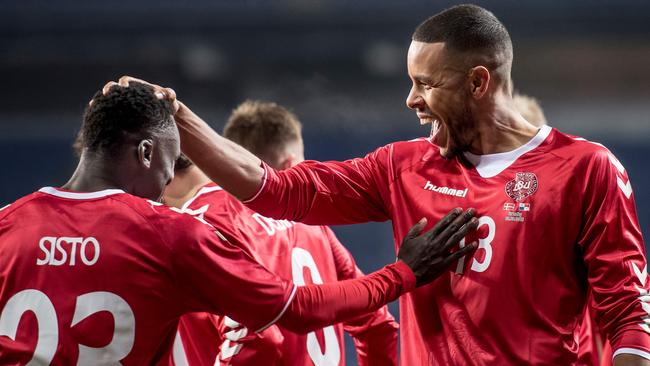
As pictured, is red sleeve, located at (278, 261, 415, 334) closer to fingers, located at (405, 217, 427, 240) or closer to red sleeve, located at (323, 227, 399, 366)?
fingers, located at (405, 217, 427, 240)

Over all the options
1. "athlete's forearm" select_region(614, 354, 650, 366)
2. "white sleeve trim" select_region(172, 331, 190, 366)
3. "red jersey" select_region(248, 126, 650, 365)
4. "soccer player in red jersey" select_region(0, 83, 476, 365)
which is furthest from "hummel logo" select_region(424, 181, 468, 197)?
"white sleeve trim" select_region(172, 331, 190, 366)

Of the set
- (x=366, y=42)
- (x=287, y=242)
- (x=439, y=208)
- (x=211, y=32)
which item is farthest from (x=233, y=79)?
(x=439, y=208)

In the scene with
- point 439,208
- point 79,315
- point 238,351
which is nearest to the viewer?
point 79,315

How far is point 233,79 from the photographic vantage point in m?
9.80

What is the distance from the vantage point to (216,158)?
259 centimetres

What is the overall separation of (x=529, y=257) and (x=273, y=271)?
1.11 m

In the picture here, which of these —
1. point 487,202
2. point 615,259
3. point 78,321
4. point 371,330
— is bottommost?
point 371,330

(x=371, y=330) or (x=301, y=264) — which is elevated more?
(x=301, y=264)

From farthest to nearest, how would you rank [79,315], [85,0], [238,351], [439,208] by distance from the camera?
[85,0] < [238,351] < [439,208] < [79,315]

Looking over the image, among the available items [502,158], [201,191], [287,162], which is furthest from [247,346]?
[502,158]

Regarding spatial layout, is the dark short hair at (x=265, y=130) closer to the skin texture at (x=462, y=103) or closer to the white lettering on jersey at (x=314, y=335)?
the white lettering on jersey at (x=314, y=335)

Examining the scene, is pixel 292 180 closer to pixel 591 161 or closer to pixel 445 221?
pixel 445 221

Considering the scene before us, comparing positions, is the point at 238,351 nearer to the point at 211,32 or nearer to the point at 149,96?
the point at 149,96

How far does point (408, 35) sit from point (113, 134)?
25.0 feet
